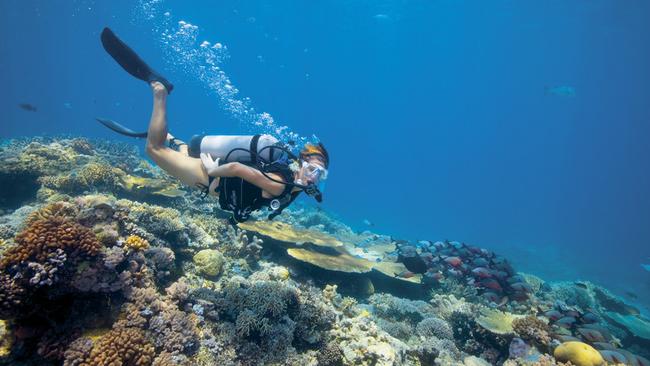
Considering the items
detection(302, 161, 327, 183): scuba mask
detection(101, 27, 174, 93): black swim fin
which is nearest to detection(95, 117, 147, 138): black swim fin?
detection(101, 27, 174, 93): black swim fin

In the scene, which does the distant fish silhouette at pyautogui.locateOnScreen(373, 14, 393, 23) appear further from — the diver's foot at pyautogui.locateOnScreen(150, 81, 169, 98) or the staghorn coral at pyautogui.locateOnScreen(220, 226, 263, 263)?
the diver's foot at pyautogui.locateOnScreen(150, 81, 169, 98)

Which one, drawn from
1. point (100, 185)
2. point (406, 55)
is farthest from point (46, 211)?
point (406, 55)

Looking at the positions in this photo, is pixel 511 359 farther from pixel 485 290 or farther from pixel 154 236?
pixel 154 236

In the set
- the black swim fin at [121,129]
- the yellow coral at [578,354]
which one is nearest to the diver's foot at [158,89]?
the black swim fin at [121,129]

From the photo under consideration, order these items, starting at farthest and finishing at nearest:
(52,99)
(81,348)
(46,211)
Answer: (52,99), (46,211), (81,348)

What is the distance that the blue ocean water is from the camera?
179 feet

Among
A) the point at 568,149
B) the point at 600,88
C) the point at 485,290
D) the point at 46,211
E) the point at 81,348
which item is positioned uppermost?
the point at 568,149

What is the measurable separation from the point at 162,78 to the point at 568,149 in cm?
18700

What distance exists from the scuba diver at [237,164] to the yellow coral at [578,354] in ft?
19.0

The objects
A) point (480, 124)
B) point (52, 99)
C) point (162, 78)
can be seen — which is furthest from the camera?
point (52, 99)

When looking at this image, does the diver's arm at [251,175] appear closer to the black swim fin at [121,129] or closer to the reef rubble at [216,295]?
the reef rubble at [216,295]

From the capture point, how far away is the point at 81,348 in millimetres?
3396

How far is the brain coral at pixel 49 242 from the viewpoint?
350 centimetres

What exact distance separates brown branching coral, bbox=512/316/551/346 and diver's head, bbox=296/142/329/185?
568cm
